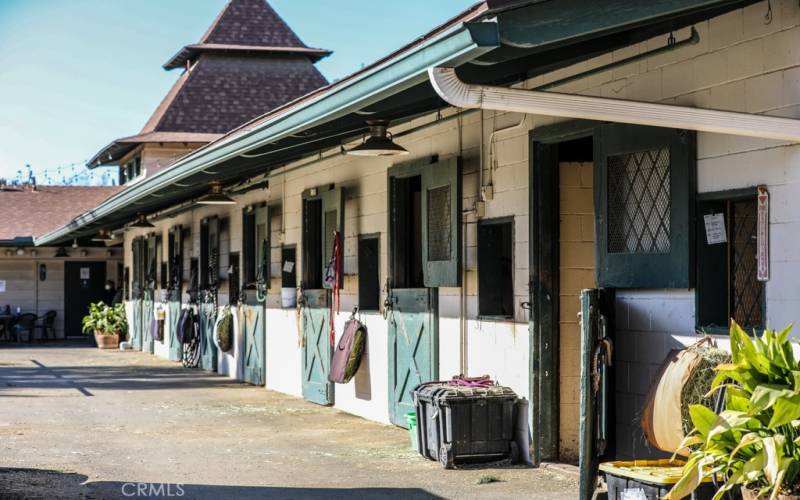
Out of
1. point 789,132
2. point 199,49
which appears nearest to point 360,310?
point 789,132

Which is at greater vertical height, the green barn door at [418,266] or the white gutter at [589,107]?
the white gutter at [589,107]

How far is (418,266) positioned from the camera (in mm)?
12000

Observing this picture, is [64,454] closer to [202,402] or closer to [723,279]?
[202,402]

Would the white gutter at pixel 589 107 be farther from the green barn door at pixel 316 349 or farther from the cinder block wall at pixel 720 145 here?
the green barn door at pixel 316 349

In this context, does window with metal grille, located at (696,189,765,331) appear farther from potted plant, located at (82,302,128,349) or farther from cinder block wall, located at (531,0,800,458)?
potted plant, located at (82,302,128,349)

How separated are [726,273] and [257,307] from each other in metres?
10.2

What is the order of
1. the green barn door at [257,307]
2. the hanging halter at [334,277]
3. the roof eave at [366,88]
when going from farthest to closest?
the green barn door at [257,307] < the hanging halter at [334,277] < the roof eave at [366,88]

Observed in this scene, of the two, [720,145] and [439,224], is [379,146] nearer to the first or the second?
[439,224]

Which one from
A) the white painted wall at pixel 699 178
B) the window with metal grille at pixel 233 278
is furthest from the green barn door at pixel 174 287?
the white painted wall at pixel 699 178

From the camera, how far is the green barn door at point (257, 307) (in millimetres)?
15842

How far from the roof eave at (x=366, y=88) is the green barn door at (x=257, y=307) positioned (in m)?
1.95

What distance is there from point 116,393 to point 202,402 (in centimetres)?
179

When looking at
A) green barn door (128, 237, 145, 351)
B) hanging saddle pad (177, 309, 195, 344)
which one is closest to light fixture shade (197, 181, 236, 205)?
hanging saddle pad (177, 309, 195, 344)

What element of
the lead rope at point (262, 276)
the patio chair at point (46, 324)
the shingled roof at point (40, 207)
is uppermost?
the shingled roof at point (40, 207)
